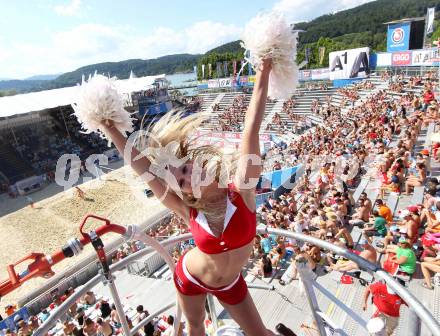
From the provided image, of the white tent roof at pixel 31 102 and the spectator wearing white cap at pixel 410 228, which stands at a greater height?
the white tent roof at pixel 31 102

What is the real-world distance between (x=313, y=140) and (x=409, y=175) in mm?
9090

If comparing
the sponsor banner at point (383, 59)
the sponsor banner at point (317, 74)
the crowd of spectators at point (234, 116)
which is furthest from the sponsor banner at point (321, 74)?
the crowd of spectators at point (234, 116)

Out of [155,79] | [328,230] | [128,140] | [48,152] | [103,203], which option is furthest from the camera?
[155,79]

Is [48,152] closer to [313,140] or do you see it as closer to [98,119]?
[313,140]

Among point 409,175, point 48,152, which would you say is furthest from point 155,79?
point 409,175

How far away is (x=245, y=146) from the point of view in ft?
5.06

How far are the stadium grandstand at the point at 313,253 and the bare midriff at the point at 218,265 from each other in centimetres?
36

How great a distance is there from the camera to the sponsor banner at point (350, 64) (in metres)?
26.5

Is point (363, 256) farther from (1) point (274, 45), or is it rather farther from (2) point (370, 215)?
(1) point (274, 45)

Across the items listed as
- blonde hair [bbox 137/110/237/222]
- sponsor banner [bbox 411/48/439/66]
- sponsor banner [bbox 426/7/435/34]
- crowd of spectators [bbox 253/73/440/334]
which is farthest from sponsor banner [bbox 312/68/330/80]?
blonde hair [bbox 137/110/237/222]

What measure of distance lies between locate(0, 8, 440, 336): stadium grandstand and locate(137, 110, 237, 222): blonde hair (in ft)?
0.36

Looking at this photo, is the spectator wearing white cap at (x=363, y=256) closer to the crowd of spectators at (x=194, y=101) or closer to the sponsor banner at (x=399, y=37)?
the sponsor banner at (x=399, y=37)

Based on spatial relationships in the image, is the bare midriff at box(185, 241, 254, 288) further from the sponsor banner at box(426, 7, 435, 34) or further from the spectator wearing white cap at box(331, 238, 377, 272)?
the sponsor banner at box(426, 7, 435, 34)

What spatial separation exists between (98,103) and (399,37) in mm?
27138
